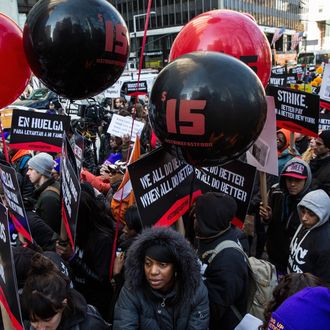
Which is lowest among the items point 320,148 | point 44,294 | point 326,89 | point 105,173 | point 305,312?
point 105,173

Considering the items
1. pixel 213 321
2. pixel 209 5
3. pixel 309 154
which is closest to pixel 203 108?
pixel 213 321

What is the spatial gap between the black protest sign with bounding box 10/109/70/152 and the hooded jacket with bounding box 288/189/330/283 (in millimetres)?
2689

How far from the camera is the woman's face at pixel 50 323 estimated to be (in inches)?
75.5

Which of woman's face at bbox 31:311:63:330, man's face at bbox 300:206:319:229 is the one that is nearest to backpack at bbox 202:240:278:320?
man's face at bbox 300:206:319:229

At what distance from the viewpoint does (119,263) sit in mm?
2838

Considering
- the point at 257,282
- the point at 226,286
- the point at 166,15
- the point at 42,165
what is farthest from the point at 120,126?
the point at 166,15

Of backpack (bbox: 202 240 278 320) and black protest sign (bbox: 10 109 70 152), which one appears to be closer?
backpack (bbox: 202 240 278 320)

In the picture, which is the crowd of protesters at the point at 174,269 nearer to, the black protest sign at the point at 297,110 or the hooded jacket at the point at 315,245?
the hooded jacket at the point at 315,245

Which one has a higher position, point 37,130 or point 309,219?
point 37,130

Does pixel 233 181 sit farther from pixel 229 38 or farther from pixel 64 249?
pixel 64 249

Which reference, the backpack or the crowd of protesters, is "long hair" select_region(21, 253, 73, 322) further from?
the backpack

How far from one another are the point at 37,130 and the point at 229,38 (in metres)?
2.56

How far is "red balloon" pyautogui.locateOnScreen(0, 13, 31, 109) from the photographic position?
2693mm

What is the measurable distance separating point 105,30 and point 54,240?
1.60 metres
